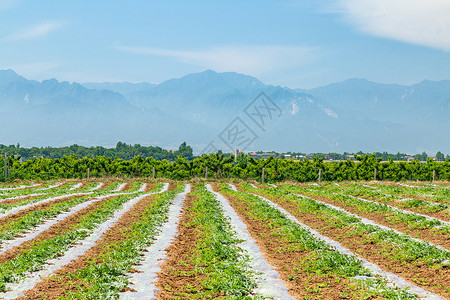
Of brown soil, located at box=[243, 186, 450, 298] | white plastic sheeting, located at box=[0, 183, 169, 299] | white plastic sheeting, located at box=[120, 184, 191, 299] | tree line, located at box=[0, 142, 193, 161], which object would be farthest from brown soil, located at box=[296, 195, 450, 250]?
tree line, located at box=[0, 142, 193, 161]

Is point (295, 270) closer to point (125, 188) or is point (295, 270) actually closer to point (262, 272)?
point (262, 272)

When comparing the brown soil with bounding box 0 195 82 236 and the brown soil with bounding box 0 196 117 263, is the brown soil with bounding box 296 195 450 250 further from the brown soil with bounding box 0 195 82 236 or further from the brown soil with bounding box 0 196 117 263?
the brown soil with bounding box 0 195 82 236

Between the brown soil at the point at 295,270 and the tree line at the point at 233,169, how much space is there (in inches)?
1100

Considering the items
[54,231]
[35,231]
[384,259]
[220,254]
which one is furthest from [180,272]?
[35,231]

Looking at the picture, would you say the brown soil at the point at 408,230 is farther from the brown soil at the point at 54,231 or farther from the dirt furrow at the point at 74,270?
the brown soil at the point at 54,231

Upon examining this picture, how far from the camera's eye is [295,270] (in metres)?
8.88

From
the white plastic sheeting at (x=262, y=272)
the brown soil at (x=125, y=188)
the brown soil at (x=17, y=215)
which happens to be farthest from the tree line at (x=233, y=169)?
Answer: the white plastic sheeting at (x=262, y=272)

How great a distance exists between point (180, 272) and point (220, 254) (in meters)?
1.34

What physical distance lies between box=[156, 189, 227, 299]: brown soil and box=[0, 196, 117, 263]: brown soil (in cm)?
336

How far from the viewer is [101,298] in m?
6.80

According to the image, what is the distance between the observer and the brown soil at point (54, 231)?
10.1 metres

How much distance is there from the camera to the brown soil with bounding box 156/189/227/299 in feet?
24.5

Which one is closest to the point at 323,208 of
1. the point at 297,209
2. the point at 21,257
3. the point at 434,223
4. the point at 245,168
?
the point at 297,209

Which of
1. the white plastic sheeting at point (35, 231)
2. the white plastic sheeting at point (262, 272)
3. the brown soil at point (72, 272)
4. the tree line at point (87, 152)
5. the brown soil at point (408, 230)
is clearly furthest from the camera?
the tree line at point (87, 152)
